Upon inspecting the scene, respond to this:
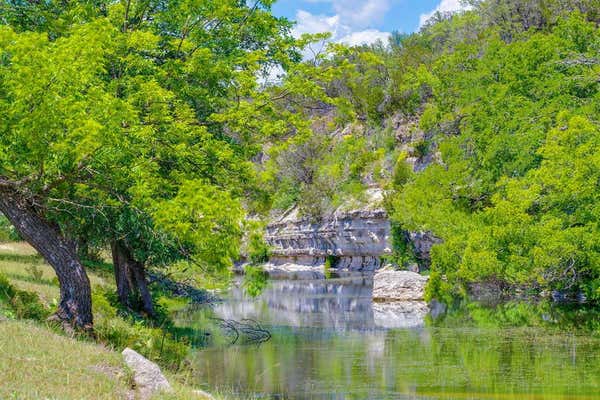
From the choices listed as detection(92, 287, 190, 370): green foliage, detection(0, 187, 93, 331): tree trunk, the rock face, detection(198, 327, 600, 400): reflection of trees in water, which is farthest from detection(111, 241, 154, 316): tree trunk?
the rock face

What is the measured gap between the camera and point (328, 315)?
34125 mm

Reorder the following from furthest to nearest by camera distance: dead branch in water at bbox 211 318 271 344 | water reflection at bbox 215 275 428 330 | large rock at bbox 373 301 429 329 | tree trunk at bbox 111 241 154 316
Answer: water reflection at bbox 215 275 428 330 < large rock at bbox 373 301 429 329 < dead branch in water at bbox 211 318 271 344 < tree trunk at bbox 111 241 154 316

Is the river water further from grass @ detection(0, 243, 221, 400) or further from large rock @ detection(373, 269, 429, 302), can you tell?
large rock @ detection(373, 269, 429, 302)

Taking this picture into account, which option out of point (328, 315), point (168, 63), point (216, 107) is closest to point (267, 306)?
point (328, 315)

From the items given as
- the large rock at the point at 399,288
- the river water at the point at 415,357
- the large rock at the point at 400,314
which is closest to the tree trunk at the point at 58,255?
the river water at the point at 415,357

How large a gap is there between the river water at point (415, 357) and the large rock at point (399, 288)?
5222 millimetres

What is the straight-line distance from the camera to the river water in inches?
673

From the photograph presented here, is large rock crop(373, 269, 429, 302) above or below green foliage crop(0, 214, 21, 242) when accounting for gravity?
below

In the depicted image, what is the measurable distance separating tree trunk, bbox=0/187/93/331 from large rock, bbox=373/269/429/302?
26879mm

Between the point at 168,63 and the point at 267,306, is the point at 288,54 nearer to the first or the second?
the point at 168,63

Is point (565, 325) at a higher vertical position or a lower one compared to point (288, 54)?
lower

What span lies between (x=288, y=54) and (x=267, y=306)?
831 inches

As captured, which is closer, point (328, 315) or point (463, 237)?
point (328, 315)

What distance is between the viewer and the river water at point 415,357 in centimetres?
1709
